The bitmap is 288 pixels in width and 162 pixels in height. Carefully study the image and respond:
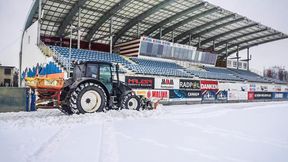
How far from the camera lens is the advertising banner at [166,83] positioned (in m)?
23.3

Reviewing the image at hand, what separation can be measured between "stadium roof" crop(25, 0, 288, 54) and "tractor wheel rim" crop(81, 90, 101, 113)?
17.9m

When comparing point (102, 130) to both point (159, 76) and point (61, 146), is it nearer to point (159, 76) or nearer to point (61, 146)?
point (61, 146)

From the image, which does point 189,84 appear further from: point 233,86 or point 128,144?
point 128,144

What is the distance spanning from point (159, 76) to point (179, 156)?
18878mm

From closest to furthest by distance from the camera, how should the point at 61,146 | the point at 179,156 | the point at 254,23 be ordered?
1. the point at 179,156
2. the point at 61,146
3. the point at 254,23

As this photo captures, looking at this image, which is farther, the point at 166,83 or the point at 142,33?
the point at 142,33

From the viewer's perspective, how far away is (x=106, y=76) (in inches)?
471

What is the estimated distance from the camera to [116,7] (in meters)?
28.0

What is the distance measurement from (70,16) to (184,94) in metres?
16.1

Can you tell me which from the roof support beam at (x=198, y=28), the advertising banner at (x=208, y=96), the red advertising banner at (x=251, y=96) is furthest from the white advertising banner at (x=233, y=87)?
the roof support beam at (x=198, y=28)

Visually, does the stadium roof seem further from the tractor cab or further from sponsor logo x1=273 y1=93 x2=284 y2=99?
the tractor cab

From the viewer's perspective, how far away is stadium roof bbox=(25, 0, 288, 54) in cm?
2800

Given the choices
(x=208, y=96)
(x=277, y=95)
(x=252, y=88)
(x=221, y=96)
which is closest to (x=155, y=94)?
(x=208, y=96)

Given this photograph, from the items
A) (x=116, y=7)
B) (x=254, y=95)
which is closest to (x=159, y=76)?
(x=116, y=7)
